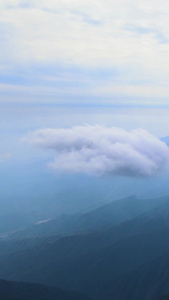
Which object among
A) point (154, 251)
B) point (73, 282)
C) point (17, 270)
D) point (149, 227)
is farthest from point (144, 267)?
point (17, 270)

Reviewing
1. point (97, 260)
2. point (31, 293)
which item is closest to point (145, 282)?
point (97, 260)

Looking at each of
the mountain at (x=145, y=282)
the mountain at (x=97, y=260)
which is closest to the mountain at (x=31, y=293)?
the mountain at (x=97, y=260)

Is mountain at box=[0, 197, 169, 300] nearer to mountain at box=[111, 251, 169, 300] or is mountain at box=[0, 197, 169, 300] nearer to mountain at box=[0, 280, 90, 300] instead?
mountain at box=[111, 251, 169, 300]

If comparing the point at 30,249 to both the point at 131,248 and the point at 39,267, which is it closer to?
the point at 39,267

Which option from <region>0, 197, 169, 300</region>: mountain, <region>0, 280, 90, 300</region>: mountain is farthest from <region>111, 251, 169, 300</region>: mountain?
<region>0, 280, 90, 300</region>: mountain

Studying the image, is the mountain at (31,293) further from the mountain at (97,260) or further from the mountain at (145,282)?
the mountain at (145,282)

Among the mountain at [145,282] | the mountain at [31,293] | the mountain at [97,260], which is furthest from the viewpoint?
the mountain at [97,260]

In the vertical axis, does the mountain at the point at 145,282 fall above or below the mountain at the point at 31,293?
below
